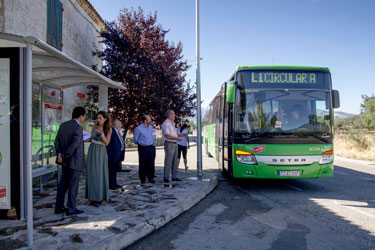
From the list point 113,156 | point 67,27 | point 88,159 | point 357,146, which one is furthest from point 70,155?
point 357,146

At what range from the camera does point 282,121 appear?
283 inches

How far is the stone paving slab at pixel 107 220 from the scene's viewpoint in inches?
144

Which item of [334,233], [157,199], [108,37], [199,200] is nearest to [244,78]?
[199,200]

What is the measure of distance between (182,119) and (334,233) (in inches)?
357

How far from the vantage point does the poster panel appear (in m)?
3.56

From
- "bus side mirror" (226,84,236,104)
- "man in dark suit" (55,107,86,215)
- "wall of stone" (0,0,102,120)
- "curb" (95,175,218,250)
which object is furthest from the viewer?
"bus side mirror" (226,84,236,104)

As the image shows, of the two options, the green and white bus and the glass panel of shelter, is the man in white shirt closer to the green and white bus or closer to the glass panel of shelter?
the green and white bus

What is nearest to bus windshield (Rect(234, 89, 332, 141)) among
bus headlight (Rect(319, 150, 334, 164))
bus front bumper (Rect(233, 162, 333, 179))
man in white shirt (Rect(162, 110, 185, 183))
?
bus headlight (Rect(319, 150, 334, 164))

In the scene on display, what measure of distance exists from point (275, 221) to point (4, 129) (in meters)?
4.28

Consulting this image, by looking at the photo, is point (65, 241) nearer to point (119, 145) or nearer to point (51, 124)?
point (119, 145)

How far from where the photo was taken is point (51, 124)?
8125 mm

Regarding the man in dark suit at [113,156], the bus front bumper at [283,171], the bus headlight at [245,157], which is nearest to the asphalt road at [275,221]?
the bus front bumper at [283,171]

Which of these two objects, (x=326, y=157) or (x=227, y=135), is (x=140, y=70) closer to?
(x=227, y=135)

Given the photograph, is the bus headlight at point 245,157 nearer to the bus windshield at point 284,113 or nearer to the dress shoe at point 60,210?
the bus windshield at point 284,113
